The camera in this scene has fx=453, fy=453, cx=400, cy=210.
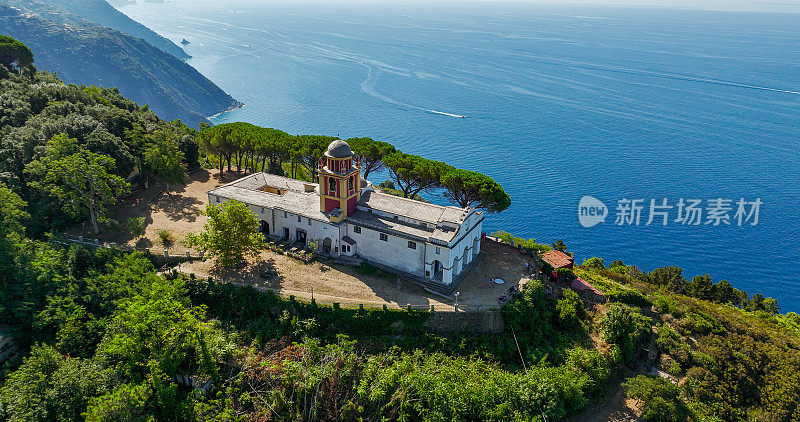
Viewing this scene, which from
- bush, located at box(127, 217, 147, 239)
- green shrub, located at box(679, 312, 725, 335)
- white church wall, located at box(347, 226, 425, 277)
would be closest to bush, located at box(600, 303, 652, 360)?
green shrub, located at box(679, 312, 725, 335)

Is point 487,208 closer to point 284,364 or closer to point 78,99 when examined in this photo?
point 284,364

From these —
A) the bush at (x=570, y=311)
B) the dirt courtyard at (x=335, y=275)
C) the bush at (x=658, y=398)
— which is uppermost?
the dirt courtyard at (x=335, y=275)

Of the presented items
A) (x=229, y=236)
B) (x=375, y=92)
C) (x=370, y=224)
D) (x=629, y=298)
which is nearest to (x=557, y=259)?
(x=629, y=298)

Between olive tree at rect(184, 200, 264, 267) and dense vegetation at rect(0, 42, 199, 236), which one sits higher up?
dense vegetation at rect(0, 42, 199, 236)

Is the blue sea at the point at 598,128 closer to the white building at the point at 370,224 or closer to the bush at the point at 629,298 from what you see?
the bush at the point at 629,298

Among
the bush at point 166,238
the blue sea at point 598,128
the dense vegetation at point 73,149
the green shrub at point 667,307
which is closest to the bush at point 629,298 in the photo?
the green shrub at point 667,307

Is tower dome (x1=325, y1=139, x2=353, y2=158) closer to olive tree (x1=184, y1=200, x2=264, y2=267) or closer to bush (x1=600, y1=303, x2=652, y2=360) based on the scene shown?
olive tree (x1=184, y1=200, x2=264, y2=267)

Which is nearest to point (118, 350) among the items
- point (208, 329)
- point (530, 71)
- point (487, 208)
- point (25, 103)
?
point (208, 329)
